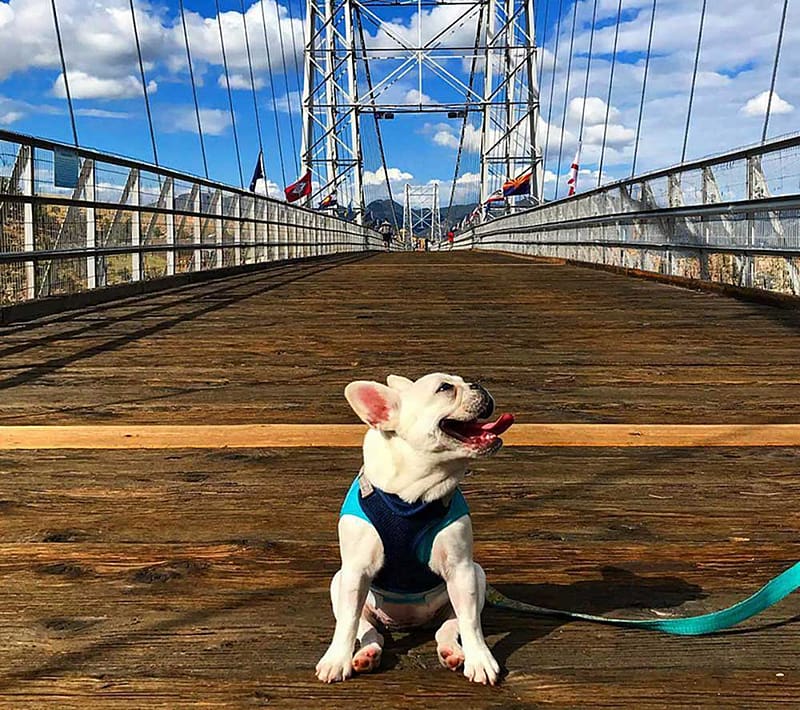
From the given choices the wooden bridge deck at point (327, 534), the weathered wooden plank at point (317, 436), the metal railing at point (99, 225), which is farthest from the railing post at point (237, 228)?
the weathered wooden plank at point (317, 436)

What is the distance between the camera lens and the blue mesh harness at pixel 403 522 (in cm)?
162

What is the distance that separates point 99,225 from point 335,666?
7592 millimetres

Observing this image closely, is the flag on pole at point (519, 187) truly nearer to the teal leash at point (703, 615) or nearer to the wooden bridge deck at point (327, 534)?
the wooden bridge deck at point (327, 534)

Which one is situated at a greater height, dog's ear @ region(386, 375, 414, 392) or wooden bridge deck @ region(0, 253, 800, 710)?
dog's ear @ region(386, 375, 414, 392)

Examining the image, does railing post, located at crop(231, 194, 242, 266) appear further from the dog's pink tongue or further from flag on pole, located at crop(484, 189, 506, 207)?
flag on pole, located at crop(484, 189, 506, 207)

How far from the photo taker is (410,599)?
1.75 m

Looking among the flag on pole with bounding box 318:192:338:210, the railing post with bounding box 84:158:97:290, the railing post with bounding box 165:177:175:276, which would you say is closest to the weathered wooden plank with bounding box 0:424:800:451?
the railing post with bounding box 84:158:97:290

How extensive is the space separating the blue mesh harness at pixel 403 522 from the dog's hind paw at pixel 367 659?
4.7 inches

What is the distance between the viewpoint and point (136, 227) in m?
9.80

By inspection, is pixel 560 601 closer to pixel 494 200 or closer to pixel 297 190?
pixel 297 190

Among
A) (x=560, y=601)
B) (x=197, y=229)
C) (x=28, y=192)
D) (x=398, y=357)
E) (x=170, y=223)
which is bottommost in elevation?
(x=398, y=357)

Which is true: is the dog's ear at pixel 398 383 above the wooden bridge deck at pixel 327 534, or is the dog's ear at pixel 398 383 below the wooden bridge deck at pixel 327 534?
above

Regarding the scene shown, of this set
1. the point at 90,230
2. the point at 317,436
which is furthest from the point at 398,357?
the point at 90,230

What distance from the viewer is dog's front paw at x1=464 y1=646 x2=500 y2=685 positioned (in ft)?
5.26
